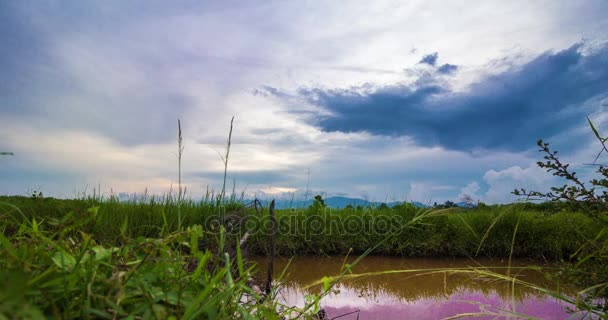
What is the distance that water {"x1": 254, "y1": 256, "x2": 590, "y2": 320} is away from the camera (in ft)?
11.4

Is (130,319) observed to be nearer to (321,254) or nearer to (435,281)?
(435,281)

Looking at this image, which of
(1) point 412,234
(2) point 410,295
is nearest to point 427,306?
(2) point 410,295

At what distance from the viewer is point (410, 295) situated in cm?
404

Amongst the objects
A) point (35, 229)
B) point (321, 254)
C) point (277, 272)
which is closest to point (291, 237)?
point (321, 254)

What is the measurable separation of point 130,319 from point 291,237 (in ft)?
17.2

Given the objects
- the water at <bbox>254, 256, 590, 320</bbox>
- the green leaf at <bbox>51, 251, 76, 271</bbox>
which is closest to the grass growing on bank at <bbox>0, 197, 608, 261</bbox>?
the water at <bbox>254, 256, 590, 320</bbox>

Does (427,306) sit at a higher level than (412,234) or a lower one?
lower

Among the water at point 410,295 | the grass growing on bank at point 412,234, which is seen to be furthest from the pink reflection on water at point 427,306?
the grass growing on bank at point 412,234

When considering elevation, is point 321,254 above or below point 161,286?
below

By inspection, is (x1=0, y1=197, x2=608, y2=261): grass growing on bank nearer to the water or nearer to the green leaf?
the water

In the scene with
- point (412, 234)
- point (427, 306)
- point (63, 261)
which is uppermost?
point (63, 261)

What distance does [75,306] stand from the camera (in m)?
0.74

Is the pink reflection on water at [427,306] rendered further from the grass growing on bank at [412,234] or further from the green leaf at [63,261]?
the green leaf at [63,261]

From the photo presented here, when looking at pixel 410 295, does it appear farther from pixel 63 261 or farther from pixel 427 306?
pixel 63 261
